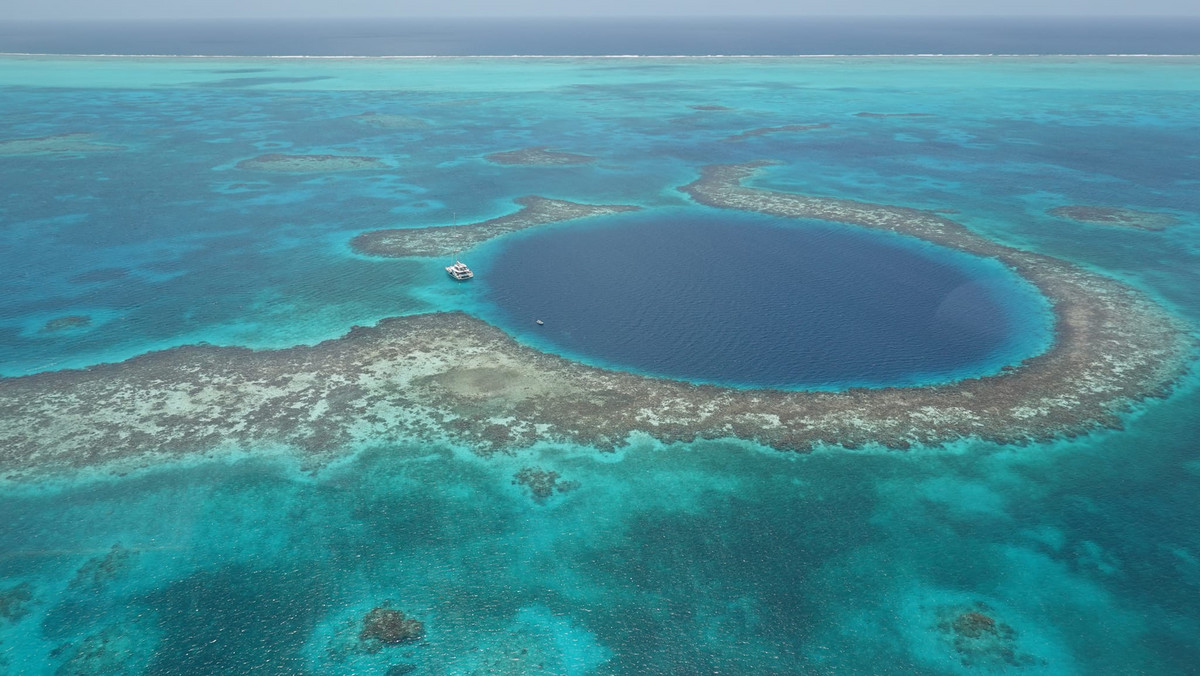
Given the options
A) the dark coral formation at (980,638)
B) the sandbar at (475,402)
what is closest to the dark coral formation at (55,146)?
the sandbar at (475,402)

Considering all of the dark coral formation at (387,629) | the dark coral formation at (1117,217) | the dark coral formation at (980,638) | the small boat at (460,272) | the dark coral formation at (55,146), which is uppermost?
the dark coral formation at (55,146)

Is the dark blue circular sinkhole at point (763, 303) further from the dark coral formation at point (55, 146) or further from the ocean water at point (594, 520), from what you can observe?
the dark coral formation at point (55, 146)

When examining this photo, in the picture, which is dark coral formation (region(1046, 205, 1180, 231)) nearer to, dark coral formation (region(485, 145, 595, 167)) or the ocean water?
the ocean water

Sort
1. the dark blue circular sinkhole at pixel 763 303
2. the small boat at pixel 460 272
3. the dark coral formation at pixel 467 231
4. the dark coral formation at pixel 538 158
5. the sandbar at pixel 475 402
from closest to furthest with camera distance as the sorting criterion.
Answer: the sandbar at pixel 475 402, the dark blue circular sinkhole at pixel 763 303, the small boat at pixel 460 272, the dark coral formation at pixel 467 231, the dark coral formation at pixel 538 158

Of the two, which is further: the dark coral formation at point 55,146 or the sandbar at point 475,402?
the dark coral formation at point 55,146

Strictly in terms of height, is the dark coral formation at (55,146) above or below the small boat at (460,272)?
above

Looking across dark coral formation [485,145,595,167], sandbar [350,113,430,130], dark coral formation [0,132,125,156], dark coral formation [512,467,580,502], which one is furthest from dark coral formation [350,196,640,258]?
dark coral formation [0,132,125,156]

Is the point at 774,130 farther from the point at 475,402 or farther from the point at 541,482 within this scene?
the point at 541,482
